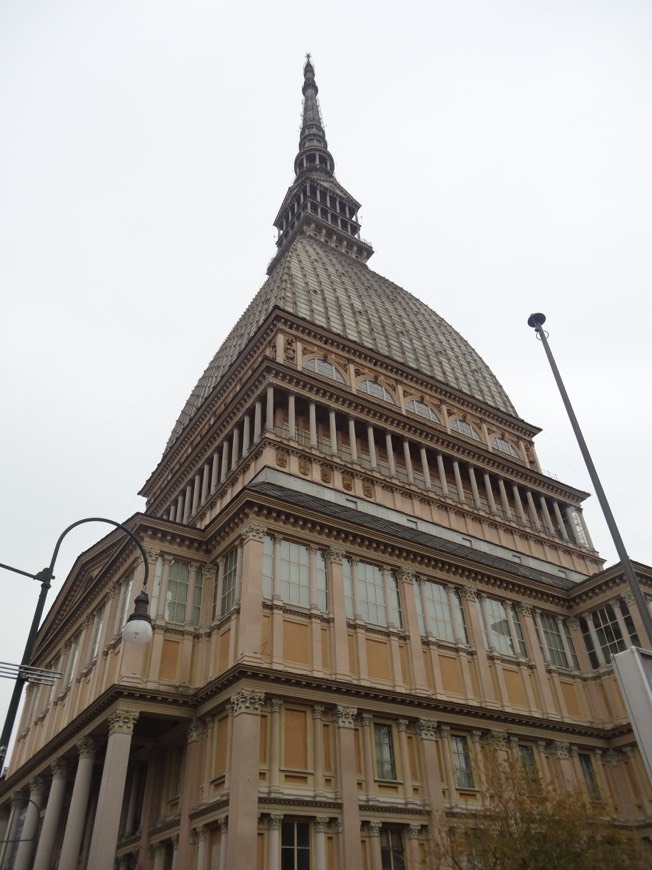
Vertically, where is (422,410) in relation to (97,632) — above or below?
above

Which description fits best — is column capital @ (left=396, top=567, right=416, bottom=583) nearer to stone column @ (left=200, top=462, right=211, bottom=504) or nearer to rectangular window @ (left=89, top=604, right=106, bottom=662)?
stone column @ (left=200, top=462, right=211, bottom=504)

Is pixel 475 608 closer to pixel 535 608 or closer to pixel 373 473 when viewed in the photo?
pixel 535 608

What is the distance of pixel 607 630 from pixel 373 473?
17.0 meters

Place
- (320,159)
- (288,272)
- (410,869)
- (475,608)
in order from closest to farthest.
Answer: (410,869) → (475,608) → (288,272) → (320,159)

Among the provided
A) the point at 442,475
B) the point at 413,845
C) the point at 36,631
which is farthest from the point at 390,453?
the point at 36,631

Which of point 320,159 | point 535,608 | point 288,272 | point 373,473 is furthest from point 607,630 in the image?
point 320,159

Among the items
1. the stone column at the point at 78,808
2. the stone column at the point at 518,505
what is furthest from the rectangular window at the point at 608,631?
the stone column at the point at 78,808

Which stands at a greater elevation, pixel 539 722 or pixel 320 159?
pixel 320 159

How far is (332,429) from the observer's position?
43719mm

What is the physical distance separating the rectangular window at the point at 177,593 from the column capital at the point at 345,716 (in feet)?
27.6

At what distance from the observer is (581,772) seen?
36375 millimetres

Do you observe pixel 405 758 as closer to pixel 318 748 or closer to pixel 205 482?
pixel 318 748

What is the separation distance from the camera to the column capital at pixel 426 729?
31453 millimetres

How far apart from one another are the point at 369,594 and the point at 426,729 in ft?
22.1
